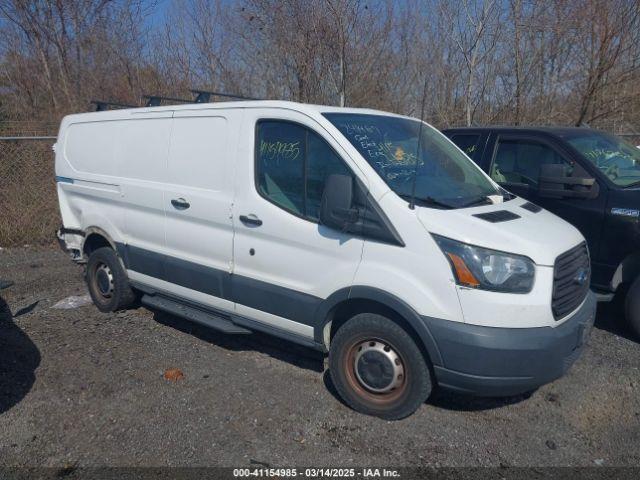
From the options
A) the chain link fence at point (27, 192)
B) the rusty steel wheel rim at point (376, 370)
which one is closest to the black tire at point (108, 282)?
the rusty steel wheel rim at point (376, 370)

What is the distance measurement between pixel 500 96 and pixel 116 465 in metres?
11.0

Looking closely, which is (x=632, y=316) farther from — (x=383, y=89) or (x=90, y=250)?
(x=383, y=89)

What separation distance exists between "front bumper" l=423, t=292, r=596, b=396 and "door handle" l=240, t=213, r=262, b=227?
1455 mm

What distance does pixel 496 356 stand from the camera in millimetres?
3254

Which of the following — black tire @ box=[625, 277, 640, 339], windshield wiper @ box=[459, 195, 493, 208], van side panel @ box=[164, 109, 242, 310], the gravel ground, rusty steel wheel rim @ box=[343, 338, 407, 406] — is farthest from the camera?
black tire @ box=[625, 277, 640, 339]

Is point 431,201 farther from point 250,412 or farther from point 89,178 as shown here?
point 89,178

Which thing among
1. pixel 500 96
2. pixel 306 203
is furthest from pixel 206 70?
pixel 306 203

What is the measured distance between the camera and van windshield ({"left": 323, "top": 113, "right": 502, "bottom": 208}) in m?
3.70

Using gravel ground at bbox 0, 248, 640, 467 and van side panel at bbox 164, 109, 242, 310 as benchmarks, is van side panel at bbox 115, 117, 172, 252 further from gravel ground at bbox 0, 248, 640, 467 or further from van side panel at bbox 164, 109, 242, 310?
gravel ground at bbox 0, 248, 640, 467

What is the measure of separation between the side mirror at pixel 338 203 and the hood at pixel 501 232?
17.5 inches

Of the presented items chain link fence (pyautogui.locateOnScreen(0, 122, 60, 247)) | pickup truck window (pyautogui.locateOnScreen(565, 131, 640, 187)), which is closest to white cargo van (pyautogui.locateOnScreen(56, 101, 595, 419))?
pickup truck window (pyautogui.locateOnScreen(565, 131, 640, 187))

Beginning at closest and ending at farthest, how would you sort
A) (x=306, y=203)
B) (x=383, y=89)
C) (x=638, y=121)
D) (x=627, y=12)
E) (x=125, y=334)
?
(x=306, y=203), (x=125, y=334), (x=627, y=12), (x=638, y=121), (x=383, y=89)

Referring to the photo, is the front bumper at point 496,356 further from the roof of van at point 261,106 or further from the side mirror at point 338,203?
the roof of van at point 261,106

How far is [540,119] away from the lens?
11938 mm
